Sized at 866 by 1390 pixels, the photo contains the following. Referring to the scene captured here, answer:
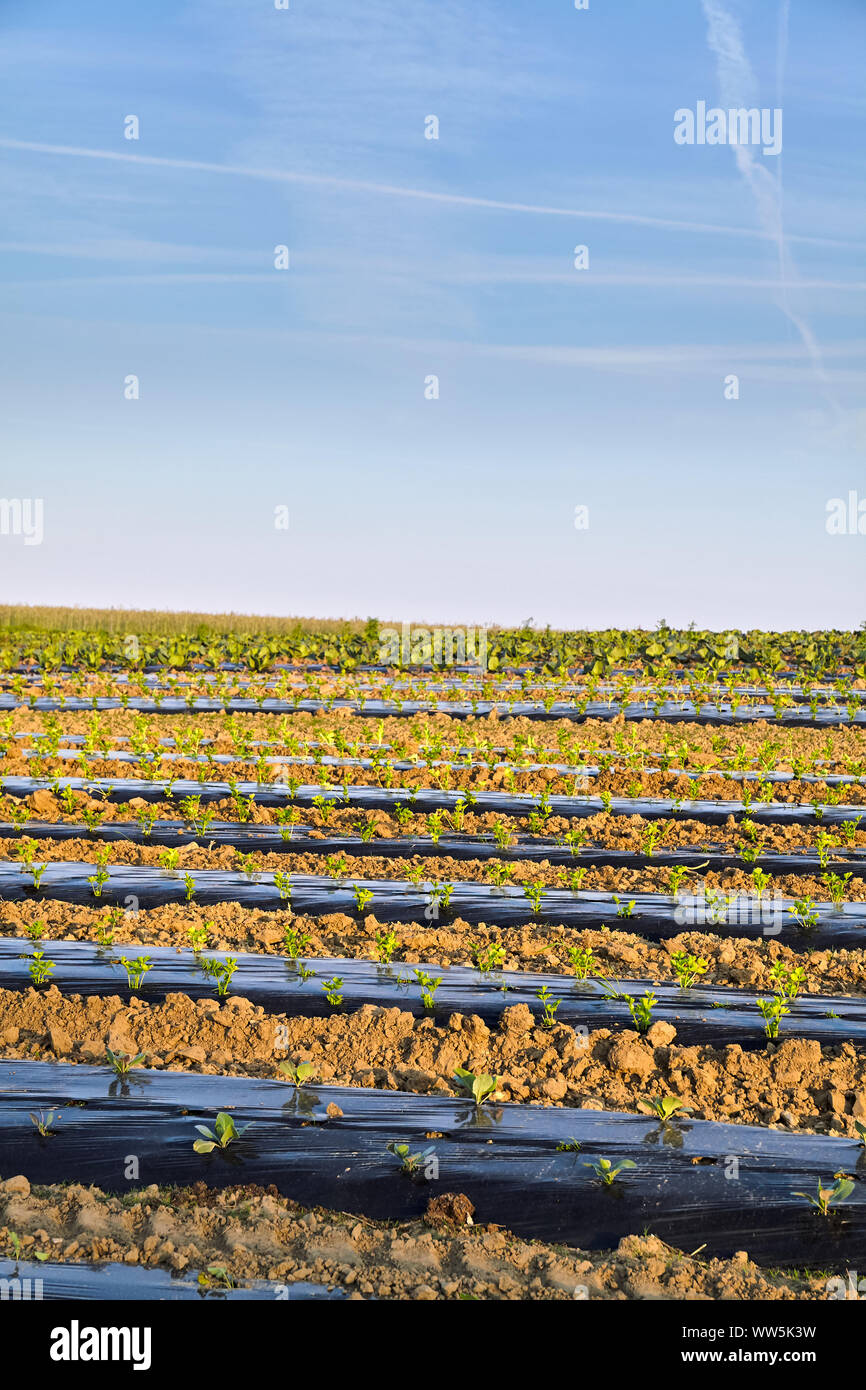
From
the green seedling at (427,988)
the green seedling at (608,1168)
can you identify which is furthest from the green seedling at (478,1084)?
the green seedling at (427,988)

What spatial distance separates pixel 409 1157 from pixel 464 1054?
2.69ft

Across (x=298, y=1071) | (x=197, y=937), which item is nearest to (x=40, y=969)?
(x=197, y=937)

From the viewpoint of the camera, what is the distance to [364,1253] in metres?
3.32

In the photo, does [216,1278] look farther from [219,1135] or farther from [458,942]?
[458,942]

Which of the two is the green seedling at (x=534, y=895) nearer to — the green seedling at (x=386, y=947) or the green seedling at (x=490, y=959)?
the green seedling at (x=490, y=959)

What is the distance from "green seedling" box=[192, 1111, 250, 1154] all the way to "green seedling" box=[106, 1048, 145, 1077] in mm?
571

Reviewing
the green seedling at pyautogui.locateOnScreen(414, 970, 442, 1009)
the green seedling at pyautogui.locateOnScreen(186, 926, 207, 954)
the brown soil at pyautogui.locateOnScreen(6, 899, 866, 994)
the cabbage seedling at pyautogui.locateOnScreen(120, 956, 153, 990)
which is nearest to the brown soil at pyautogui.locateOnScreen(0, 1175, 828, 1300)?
the green seedling at pyautogui.locateOnScreen(414, 970, 442, 1009)

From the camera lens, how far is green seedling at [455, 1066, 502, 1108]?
3.98m

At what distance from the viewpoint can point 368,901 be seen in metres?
6.44

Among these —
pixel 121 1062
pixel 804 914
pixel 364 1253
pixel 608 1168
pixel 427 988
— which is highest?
pixel 804 914

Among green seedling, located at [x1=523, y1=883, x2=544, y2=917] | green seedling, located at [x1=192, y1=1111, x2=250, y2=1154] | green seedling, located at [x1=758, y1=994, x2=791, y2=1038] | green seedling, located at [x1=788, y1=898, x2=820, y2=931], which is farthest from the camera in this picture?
green seedling, located at [x1=523, y1=883, x2=544, y2=917]

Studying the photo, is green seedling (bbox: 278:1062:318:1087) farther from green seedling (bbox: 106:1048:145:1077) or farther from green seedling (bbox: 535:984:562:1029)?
green seedling (bbox: 535:984:562:1029)

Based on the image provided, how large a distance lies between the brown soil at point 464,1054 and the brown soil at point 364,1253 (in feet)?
2.44

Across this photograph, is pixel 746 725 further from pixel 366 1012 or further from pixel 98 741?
pixel 366 1012
